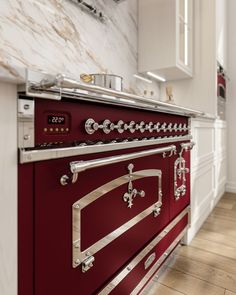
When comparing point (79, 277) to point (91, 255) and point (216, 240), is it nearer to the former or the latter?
point (91, 255)

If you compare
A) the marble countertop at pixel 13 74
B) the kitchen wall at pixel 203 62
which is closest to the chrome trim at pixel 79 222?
the marble countertop at pixel 13 74

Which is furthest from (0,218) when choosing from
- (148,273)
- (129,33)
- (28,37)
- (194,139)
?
(129,33)

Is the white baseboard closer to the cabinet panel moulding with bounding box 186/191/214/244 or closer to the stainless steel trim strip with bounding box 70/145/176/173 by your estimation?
the cabinet panel moulding with bounding box 186/191/214/244

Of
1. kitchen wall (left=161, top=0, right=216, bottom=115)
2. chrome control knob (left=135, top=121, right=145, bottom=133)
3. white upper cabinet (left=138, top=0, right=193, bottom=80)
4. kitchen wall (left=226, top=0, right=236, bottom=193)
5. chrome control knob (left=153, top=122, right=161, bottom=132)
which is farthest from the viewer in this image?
kitchen wall (left=226, top=0, right=236, bottom=193)

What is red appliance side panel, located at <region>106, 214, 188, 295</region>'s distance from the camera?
2.89ft

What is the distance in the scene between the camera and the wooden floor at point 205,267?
1.17 meters

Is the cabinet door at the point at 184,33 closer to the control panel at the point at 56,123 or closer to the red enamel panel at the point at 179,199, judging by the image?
the red enamel panel at the point at 179,199

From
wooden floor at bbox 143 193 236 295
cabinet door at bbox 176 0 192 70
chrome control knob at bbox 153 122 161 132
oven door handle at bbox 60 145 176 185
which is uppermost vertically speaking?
cabinet door at bbox 176 0 192 70

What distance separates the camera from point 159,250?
46.6 inches

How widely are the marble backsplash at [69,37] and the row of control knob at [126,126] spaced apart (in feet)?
1.50

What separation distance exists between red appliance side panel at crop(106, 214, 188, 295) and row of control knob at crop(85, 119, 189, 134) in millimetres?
557

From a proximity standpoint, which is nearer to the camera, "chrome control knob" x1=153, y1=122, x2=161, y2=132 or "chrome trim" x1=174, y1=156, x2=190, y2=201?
"chrome control knob" x1=153, y1=122, x2=161, y2=132

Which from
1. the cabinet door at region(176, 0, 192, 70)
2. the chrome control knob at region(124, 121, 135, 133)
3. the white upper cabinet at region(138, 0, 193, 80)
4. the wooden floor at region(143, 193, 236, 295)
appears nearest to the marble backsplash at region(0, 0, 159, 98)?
the white upper cabinet at region(138, 0, 193, 80)

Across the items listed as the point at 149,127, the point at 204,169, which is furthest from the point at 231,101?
the point at 149,127
